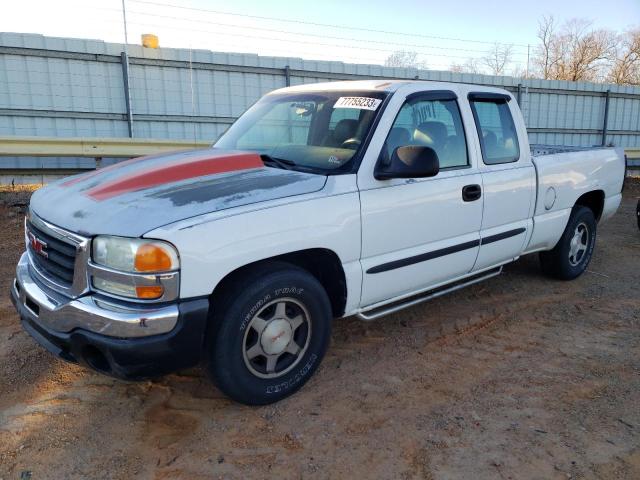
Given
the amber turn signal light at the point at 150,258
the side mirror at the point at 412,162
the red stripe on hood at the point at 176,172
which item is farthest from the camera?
the side mirror at the point at 412,162

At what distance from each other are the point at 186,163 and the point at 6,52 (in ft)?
25.9

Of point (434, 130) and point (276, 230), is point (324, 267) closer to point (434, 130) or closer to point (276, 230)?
point (276, 230)

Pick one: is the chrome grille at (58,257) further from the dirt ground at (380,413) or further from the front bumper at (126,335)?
the dirt ground at (380,413)

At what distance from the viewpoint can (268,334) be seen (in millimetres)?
2996

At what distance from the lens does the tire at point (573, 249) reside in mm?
5305

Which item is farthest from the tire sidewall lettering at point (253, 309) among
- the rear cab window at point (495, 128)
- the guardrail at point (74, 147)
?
the guardrail at point (74, 147)

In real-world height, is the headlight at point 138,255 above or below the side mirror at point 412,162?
below

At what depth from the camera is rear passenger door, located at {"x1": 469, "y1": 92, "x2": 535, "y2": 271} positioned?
4.18 meters

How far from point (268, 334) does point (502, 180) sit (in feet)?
7.81

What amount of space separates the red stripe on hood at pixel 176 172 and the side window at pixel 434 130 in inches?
38.0

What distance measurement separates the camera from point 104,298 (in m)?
2.62

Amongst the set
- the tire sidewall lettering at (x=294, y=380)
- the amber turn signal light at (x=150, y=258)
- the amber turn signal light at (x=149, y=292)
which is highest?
the amber turn signal light at (x=150, y=258)

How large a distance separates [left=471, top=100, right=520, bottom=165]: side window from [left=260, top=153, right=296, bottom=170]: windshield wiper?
163 centimetres

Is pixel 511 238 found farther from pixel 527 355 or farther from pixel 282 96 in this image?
pixel 282 96
